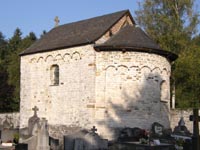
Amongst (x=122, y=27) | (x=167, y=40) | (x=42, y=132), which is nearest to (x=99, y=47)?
(x=122, y=27)

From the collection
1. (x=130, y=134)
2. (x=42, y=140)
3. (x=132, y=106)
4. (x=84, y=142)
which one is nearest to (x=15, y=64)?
(x=132, y=106)

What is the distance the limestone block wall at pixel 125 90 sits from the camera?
1850 cm

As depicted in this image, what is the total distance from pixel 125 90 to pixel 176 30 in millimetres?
9849

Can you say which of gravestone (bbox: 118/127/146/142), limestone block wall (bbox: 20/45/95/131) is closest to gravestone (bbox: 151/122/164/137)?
gravestone (bbox: 118/127/146/142)

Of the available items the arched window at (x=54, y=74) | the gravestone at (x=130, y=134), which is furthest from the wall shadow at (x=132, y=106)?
the arched window at (x=54, y=74)

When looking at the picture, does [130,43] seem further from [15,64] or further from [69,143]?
[15,64]

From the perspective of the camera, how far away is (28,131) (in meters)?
18.4

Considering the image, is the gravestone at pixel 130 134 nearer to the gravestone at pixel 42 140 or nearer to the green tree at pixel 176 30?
the gravestone at pixel 42 140

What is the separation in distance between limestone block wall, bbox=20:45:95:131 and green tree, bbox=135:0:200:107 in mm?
8933

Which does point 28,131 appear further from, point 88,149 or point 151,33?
point 151,33

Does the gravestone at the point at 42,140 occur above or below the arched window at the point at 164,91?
below

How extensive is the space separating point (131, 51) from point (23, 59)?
24.8 feet

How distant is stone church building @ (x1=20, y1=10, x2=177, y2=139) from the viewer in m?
18.5

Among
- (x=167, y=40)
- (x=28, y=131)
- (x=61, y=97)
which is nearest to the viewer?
(x=28, y=131)
